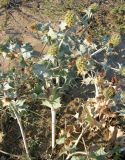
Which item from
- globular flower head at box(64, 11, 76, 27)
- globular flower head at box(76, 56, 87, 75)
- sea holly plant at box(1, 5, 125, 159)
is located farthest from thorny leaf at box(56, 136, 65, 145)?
globular flower head at box(64, 11, 76, 27)

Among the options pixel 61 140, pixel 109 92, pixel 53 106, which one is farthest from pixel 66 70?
pixel 61 140

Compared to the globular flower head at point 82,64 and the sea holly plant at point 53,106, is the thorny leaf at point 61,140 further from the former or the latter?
the globular flower head at point 82,64

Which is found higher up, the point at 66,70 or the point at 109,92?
the point at 66,70

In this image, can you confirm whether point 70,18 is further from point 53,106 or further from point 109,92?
point 53,106

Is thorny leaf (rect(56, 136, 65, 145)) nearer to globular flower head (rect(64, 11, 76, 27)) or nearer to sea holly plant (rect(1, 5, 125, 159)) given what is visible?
sea holly plant (rect(1, 5, 125, 159))

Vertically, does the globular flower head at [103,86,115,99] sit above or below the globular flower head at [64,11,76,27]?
below

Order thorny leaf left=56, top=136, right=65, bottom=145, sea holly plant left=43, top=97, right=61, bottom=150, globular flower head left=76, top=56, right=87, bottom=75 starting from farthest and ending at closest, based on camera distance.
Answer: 1. thorny leaf left=56, top=136, right=65, bottom=145
2. sea holly plant left=43, top=97, right=61, bottom=150
3. globular flower head left=76, top=56, right=87, bottom=75

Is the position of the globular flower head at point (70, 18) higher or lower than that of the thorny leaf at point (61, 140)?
higher

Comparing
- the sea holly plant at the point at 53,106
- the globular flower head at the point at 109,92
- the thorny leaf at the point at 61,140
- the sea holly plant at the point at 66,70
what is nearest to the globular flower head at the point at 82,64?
the sea holly plant at the point at 66,70

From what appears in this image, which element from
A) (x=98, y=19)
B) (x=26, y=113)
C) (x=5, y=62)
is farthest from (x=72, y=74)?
(x=98, y=19)

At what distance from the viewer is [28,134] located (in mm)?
5172

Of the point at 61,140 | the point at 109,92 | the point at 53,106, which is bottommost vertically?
the point at 61,140

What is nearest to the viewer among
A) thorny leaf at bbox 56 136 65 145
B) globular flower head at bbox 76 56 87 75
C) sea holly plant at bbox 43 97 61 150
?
globular flower head at bbox 76 56 87 75

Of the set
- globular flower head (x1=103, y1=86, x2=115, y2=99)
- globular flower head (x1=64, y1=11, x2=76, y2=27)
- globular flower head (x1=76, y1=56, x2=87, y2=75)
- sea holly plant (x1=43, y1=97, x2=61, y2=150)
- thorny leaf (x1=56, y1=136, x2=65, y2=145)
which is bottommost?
thorny leaf (x1=56, y1=136, x2=65, y2=145)
